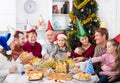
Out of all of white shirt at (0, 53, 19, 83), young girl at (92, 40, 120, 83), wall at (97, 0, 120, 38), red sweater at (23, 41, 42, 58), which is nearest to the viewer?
white shirt at (0, 53, 19, 83)

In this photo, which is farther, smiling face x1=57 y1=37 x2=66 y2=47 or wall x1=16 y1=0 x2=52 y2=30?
wall x1=16 y1=0 x2=52 y2=30

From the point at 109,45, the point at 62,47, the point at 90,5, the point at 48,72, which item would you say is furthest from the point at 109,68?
the point at 90,5

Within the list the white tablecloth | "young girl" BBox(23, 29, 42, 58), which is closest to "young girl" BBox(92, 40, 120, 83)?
the white tablecloth

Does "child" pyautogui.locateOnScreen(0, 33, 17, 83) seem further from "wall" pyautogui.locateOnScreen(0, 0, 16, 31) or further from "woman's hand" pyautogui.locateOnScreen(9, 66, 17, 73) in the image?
"wall" pyautogui.locateOnScreen(0, 0, 16, 31)

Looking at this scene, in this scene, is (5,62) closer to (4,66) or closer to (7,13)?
(4,66)

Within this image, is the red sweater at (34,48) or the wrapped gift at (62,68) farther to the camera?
the red sweater at (34,48)

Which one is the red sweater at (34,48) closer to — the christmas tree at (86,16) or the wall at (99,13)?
the christmas tree at (86,16)

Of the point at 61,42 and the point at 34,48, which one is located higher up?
the point at 61,42

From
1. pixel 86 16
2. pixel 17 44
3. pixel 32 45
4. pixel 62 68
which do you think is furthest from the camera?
pixel 86 16

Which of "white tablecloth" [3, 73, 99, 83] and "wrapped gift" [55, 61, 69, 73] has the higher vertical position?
"wrapped gift" [55, 61, 69, 73]

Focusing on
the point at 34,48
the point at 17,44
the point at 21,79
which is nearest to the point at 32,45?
the point at 34,48

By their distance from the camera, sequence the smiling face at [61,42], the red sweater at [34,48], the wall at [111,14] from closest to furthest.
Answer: the smiling face at [61,42]
the red sweater at [34,48]
the wall at [111,14]

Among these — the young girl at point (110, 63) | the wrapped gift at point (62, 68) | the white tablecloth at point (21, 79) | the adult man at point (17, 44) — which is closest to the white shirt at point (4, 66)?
the white tablecloth at point (21, 79)

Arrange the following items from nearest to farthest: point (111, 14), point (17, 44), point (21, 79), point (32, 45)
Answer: point (21, 79) < point (17, 44) < point (32, 45) < point (111, 14)
